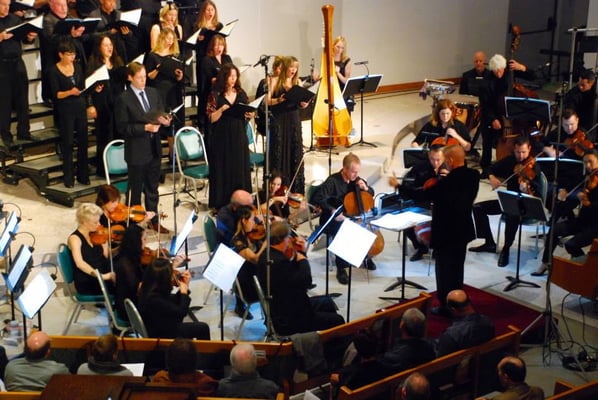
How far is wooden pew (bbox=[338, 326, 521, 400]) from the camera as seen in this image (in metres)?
5.47

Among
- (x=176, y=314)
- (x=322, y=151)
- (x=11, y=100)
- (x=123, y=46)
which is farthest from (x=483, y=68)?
(x=176, y=314)

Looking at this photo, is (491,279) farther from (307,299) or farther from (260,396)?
(260,396)

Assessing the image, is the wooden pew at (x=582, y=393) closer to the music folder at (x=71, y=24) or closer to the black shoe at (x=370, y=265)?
the black shoe at (x=370, y=265)

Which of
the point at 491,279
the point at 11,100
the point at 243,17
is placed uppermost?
the point at 243,17

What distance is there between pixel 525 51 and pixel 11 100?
11.1 meters

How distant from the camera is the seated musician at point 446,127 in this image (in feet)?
32.6

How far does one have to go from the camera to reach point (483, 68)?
12.1 metres

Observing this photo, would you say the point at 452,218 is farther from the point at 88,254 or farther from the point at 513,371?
the point at 88,254

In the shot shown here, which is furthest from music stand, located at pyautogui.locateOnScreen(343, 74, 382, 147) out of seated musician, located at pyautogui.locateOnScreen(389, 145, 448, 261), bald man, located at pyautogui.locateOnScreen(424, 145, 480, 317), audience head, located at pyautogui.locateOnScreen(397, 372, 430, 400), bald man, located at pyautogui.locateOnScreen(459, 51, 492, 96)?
audience head, located at pyautogui.locateOnScreen(397, 372, 430, 400)

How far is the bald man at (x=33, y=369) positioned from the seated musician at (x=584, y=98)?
7.56 m

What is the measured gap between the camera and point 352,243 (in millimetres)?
6910

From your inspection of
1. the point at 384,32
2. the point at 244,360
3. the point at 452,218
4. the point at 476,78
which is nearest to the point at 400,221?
the point at 452,218

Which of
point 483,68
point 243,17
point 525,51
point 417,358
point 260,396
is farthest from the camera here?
point 525,51

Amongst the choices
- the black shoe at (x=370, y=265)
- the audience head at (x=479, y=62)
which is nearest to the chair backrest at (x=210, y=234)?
the black shoe at (x=370, y=265)
